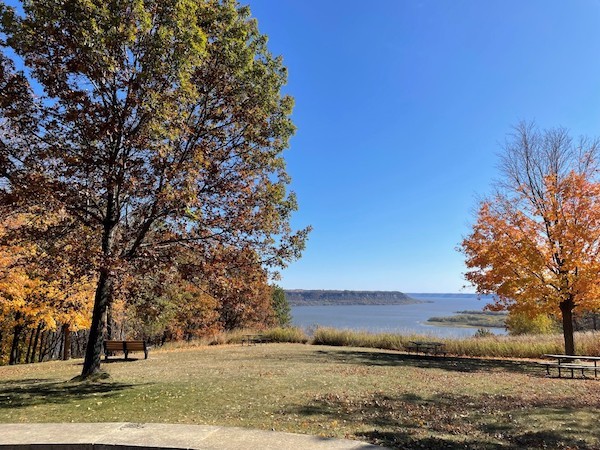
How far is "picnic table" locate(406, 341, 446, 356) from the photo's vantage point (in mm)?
19486

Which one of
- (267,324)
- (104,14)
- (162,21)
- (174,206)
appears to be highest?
(162,21)

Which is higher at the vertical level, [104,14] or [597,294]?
[104,14]

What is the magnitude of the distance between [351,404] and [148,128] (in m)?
6.55

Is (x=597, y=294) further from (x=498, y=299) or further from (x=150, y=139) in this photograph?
(x=150, y=139)

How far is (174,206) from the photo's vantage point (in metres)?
8.40

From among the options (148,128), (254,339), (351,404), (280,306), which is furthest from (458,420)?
(280,306)

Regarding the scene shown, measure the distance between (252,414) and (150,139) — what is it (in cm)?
570

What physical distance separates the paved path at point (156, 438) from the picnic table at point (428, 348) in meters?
15.9

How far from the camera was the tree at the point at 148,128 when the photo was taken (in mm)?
7695

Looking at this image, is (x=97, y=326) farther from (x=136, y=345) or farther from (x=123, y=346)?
(x=136, y=345)

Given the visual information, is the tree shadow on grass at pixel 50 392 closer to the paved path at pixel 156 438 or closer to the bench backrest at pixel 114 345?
the paved path at pixel 156 438

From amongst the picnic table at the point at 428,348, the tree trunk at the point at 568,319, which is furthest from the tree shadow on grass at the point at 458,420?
the picnic table at the point at 428,348

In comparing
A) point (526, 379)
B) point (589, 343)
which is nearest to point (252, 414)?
point (526, 379)

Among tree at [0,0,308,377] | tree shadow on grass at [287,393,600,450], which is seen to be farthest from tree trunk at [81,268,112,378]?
tree shadow on grass at [287,393,600,450]
